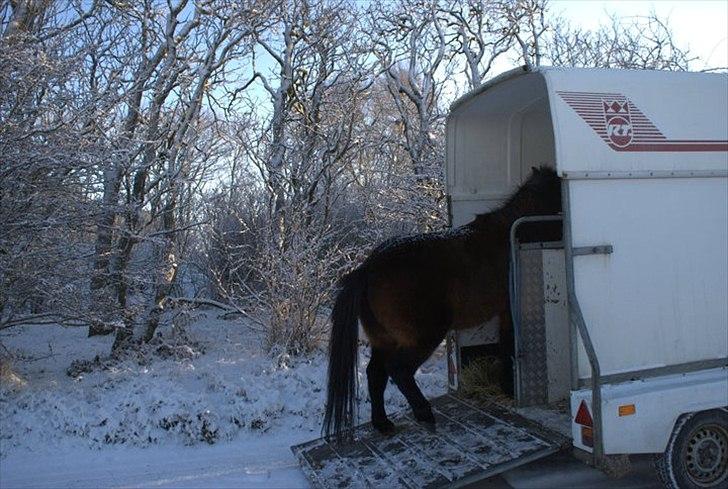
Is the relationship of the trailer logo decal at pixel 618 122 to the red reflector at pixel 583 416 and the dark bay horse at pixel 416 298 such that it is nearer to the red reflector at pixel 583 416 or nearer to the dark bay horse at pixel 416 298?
the dark bay horse at pixel 416 298

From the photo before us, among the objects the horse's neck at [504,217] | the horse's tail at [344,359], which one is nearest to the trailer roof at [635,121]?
the horse's neck at [504,217]

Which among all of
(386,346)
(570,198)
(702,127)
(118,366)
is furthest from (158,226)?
(702,127)

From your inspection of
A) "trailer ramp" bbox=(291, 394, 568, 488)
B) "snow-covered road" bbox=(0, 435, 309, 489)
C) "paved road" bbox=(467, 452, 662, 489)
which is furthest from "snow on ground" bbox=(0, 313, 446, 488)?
"paved road" bbox=(467, 452, 662, 489)

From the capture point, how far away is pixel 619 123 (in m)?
4.17

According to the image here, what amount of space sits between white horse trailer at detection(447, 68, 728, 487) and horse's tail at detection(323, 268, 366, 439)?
1721 millimetres

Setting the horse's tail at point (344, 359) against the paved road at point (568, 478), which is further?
the horse's tail at point (344, 359)

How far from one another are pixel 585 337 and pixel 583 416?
0.53 m

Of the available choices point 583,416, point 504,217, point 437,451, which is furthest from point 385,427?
point 504,217

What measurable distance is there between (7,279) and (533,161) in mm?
5715

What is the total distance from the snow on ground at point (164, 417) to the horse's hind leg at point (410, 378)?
1.13 meters

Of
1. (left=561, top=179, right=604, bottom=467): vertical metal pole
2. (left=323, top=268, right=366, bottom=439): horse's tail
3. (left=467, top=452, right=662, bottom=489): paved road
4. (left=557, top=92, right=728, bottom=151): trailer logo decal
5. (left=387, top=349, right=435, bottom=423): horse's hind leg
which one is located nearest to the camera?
(left=561, top=179, right=604, bottom=467): vertical metal pole

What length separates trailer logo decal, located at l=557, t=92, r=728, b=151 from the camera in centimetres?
411

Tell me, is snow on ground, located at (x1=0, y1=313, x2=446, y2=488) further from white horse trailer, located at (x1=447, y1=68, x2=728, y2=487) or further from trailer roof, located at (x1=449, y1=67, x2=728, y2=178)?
trailer roof, located at (x1=449, y1=67, x2=728, y2=178)

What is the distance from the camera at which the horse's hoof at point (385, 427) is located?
5.16m
